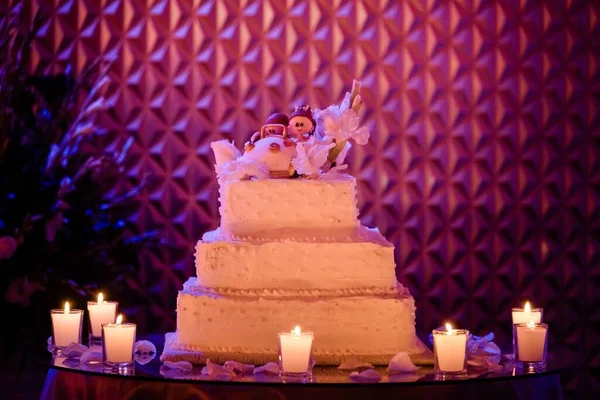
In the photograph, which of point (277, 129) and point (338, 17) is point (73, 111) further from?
point (277, 129)

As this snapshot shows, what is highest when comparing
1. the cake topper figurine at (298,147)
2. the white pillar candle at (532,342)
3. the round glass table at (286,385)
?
the cake topper figurine at (298,147)

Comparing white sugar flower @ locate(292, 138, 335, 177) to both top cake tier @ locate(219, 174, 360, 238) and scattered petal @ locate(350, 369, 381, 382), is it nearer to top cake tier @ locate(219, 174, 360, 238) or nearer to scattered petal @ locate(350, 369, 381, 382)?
top cake tier @ locate(219, 174, 360, 238)

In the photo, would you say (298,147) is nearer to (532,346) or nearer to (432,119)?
(532,346)

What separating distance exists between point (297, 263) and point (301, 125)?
0.55 metres

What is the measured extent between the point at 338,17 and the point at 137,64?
1.12 m

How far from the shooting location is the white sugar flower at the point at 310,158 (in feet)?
10.3

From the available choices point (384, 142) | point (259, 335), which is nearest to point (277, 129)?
point (259, 335)

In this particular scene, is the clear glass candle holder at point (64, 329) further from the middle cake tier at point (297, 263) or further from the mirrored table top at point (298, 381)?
the middle cake tier at point (297, 263)

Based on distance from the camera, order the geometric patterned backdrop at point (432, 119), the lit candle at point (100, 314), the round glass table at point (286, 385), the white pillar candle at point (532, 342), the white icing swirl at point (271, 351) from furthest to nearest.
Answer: the geometric patterned backdrop at point (432, 119) → the lit candle at point (100, 314) → the white icing swirl at point (271, 351) → the white pillar candle at point (532, 342) → the round glass table at point (286, 385)

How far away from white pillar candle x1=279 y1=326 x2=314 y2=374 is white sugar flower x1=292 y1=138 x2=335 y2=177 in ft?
2.31

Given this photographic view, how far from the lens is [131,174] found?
501 cm

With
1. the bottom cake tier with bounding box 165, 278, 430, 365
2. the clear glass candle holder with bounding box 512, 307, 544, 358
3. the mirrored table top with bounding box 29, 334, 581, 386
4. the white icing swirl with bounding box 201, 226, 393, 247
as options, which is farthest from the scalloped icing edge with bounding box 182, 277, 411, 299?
the clear glass candle holder with bounding box 512, 307, 544, 358

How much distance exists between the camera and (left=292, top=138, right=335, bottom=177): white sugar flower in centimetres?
315

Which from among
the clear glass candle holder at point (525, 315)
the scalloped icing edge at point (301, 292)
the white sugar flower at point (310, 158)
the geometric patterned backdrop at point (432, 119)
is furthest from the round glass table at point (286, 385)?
the geometric patterned backdrop at point (432, 119)
